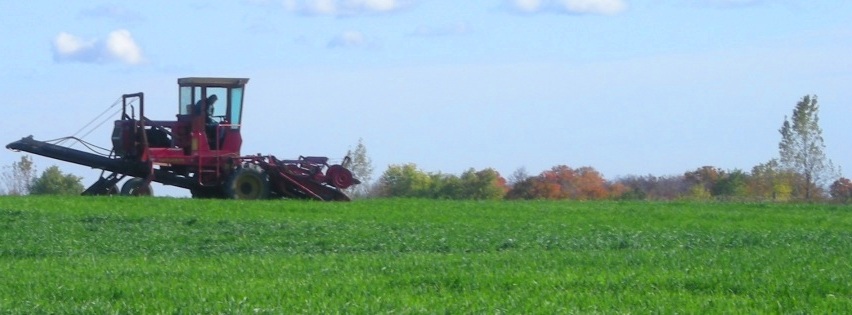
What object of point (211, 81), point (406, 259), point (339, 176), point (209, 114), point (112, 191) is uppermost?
point (211, 81)

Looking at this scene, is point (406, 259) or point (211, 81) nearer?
point (406, 259)

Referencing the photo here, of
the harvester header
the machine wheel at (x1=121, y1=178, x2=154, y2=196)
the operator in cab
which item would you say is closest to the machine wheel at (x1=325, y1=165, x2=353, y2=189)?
the harvester header

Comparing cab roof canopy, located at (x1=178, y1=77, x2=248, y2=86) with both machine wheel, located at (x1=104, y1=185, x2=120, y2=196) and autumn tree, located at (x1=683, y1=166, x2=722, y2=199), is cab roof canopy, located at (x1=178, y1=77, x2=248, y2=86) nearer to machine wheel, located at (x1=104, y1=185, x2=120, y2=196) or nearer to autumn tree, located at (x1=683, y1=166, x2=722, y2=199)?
machine wheel, located at (x1=104, y1=185, x2=120, y2=196)

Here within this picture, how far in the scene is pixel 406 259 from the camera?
56.5 ft

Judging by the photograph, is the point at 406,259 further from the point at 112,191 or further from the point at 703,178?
the point at 703,178

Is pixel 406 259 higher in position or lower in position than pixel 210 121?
lower

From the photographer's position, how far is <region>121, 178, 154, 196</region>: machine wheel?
31.8 metres

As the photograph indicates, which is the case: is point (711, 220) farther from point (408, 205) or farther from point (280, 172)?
point (280, 172)

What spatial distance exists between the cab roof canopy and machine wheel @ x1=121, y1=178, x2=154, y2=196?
263 cm

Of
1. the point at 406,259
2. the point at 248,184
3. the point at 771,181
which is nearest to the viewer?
the point at 406,259

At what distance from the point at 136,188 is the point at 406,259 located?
52.8 feet

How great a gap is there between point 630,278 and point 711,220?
17.1 meters

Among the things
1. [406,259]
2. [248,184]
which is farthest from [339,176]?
[406,259]

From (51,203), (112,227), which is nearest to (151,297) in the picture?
(112,227)
